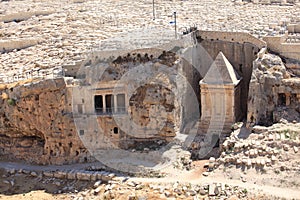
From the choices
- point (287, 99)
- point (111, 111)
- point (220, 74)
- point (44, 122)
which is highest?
point (220, 74)

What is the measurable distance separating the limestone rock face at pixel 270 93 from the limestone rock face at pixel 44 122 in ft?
28.0

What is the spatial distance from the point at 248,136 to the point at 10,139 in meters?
12.3

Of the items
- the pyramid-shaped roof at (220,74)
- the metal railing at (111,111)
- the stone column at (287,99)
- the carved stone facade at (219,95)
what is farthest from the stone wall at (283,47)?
the metal railing at (111,111)

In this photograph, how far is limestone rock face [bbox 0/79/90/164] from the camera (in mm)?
26562

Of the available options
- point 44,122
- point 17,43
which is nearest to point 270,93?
point 44,122

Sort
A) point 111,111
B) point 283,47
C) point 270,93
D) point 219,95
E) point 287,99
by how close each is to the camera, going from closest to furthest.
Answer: point 287,99
point 270,93
point 111,111
point 219,95
point 283,47

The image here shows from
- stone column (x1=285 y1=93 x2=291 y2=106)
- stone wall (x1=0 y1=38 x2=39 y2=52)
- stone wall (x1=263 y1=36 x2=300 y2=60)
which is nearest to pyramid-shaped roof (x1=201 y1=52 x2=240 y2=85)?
stone column (x1=285 y1=93 x2=291 y2=106)

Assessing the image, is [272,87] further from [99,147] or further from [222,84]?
[99,147]

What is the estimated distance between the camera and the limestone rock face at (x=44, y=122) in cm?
2656

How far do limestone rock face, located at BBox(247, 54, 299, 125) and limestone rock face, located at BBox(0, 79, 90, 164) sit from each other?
28.0ft

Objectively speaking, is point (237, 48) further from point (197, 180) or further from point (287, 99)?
point (197, 180)

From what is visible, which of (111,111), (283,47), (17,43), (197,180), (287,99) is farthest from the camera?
(17,43)

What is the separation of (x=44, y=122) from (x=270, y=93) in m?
11.1

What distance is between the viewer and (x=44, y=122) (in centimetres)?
2711
